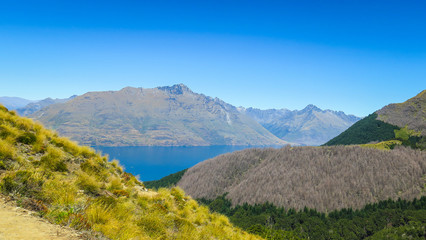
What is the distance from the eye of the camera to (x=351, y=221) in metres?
175

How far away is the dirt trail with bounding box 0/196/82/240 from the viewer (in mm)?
7146

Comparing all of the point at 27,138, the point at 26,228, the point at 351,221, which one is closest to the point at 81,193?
the point at 26,228

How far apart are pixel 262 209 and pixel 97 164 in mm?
203193

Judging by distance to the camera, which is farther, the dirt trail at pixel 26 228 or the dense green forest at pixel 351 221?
the dense green forest at pixel 351 221

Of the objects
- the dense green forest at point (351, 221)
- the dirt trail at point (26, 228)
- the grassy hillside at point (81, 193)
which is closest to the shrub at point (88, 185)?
the grassy hillside at point (81, 193)

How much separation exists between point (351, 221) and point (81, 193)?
213596mm

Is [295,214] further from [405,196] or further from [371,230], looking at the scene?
[405,196]

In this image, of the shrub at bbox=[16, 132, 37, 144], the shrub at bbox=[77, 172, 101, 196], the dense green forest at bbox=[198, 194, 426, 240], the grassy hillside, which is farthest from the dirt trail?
the dense green forest at bbox=[198, 194, 426, 240]

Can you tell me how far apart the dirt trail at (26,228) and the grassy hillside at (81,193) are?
23.7 inches

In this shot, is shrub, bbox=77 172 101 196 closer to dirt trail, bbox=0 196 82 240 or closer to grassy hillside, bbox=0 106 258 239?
grassy hillside, bbox=0 106 258 239

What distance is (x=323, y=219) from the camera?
18475 centimetres

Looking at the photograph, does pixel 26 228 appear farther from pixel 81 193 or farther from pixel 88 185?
pixel 88 185

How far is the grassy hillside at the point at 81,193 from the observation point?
991 cm

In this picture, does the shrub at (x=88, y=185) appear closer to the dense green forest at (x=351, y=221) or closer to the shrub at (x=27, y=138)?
the shrub at (x=27, y=138)
